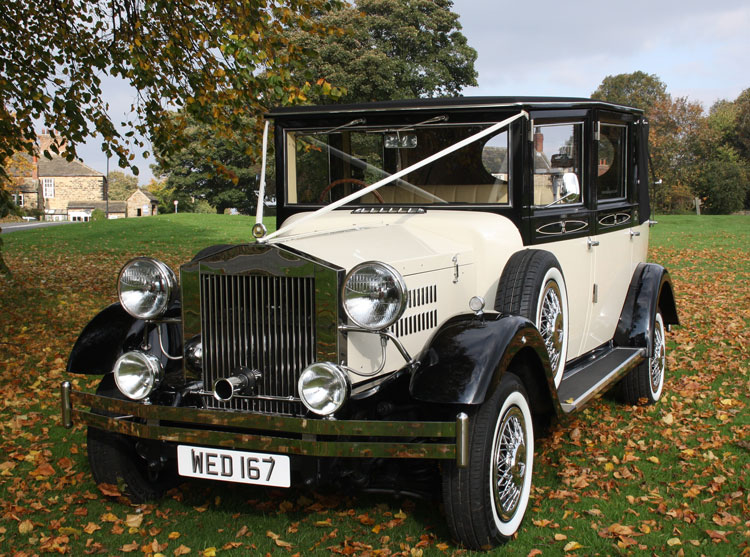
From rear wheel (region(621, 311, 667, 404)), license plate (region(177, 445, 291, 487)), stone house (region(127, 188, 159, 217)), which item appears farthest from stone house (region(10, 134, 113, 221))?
license plate (region(177, 445, 291, 487))

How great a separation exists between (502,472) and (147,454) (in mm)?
1783

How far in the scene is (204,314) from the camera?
12.1ft

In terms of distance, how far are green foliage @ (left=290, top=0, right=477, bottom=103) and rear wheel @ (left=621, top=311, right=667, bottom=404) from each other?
87.3 ft

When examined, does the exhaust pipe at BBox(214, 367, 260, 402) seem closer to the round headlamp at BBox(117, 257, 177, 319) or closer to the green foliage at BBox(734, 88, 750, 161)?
the round headlamp at BBox(117, 257, 177, 319)

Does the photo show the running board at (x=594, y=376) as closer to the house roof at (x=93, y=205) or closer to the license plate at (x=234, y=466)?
the license plate at (x=234, y=466)

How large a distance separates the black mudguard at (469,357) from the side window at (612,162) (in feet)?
7.27

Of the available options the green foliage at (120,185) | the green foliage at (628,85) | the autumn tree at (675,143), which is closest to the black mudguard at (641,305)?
the autumn tree at (675,143)

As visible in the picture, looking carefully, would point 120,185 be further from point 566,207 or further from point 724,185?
point 566,207

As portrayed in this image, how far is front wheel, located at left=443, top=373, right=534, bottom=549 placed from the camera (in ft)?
11.2

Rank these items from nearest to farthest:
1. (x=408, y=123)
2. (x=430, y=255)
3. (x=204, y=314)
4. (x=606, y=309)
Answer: (x=204, y=314) < (x=430, y=255) < (x=408, y=123) < (x=606, y=309)

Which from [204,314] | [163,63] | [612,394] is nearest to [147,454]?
[204,314]

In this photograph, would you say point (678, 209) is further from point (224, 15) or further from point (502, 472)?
point (502, 472)

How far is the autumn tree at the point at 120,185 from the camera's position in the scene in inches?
4599

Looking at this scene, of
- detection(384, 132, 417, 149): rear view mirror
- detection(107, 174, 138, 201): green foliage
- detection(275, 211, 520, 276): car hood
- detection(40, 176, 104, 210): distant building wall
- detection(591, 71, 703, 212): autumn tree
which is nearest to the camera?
detection(275, 211, 520, 276): car hood
